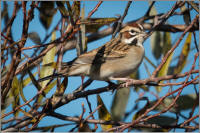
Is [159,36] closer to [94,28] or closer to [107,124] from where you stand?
[94,28]

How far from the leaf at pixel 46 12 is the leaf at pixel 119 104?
1.07 meters

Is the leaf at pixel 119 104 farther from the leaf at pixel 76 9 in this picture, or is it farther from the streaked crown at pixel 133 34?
the leaf at pixel 76 9

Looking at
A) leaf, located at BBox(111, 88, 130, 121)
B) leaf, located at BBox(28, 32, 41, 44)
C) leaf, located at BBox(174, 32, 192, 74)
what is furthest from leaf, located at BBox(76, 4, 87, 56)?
leaf, located at BBox(174, 32, 192, 74)

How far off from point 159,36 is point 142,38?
511mm

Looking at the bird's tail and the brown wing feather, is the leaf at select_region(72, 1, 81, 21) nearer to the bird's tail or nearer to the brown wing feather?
the bird's tail

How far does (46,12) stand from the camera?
9.25 ft

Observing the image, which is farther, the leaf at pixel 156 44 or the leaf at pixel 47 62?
the leaf at pixel 156 44

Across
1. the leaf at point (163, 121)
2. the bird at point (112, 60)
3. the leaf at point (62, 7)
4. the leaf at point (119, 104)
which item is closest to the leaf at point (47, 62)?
the bird at point (112, 60)

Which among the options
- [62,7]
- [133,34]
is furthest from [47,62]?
[133,34]

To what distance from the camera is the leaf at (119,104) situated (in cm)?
314

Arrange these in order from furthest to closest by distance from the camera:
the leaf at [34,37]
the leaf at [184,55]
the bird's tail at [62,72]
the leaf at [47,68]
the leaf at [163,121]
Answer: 1. the leaf at [184,55]
2. the leaf at [163,121]
3. the leaf at [47,68]
4. the bird's tail at [62,72]
5. the leaf at [34,37]

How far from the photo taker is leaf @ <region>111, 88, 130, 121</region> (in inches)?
124

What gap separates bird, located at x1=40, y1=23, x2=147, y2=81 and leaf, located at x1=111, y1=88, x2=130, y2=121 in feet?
0.88

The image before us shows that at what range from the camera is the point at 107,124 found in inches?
94.0
